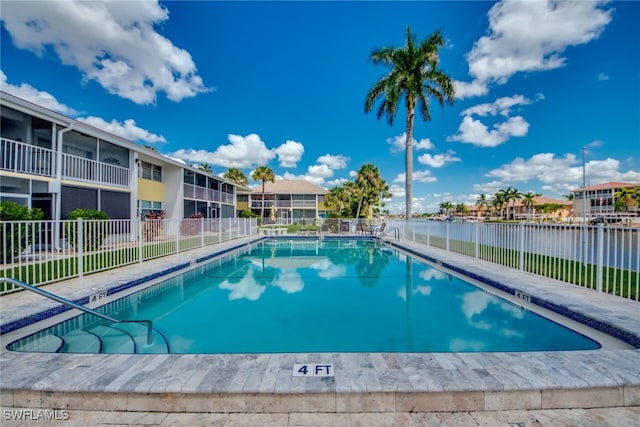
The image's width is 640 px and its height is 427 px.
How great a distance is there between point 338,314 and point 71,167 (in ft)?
41.1

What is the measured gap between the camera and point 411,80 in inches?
623

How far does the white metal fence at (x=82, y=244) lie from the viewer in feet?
17.3

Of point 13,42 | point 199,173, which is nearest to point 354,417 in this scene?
point 13,42

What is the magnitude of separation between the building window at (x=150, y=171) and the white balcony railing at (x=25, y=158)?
18.8ft

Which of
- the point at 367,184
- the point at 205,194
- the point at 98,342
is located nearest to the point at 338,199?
the point at 367,184

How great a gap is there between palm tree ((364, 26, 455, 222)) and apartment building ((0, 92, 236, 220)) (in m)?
13.7

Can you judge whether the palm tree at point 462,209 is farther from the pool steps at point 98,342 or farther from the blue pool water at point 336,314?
the pool steps at point 98,342

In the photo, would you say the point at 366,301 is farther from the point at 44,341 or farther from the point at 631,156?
the point at 631,156

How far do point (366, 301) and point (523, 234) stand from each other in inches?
178

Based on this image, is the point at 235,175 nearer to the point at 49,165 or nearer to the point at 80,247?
the point at 49,165

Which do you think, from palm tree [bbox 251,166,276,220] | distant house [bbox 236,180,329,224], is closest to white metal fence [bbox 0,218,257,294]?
→ palm tree [bbox 251,166,276,220]

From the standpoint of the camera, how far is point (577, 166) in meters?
32.7

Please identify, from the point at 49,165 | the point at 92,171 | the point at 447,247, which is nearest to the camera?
the point at 49,165

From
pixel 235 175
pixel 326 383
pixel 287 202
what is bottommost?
pixel 326 383
